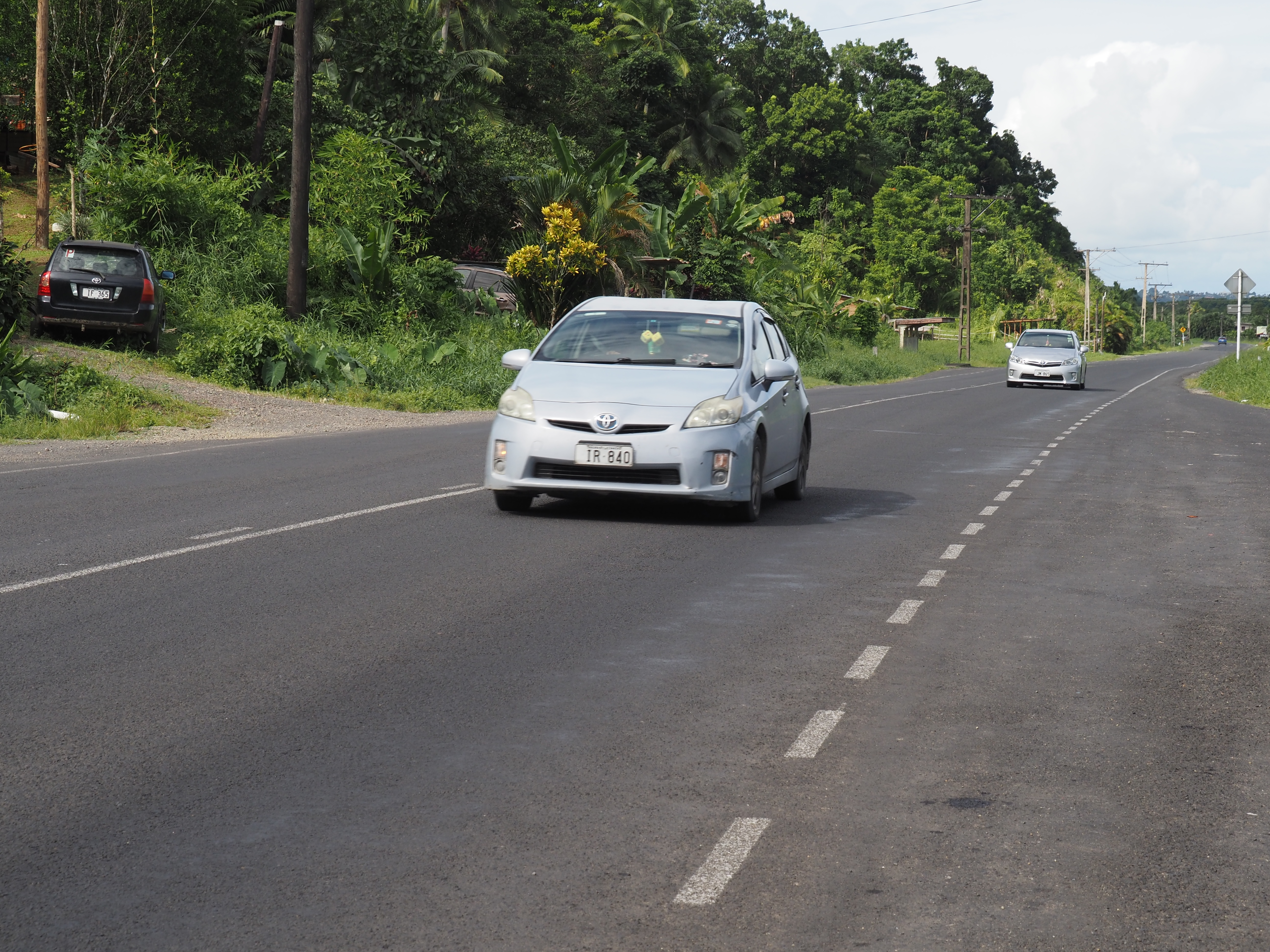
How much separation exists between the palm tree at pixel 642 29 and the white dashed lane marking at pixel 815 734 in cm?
6587

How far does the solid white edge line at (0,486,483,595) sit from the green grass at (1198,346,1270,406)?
2964 cm

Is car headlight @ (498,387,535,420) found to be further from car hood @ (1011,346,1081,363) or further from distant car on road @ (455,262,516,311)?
car hood @ (1011,346,1081,363)

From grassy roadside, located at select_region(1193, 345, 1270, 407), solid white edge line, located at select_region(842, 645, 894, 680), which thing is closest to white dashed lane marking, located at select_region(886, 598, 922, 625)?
solid white edge line, located at select_region(842, 645, 894, 680)

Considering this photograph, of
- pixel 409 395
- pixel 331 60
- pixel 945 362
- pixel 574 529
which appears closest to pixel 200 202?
pixel 409 395

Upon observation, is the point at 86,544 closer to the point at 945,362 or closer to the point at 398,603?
the point at 398,603

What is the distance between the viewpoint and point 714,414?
35.3 ft

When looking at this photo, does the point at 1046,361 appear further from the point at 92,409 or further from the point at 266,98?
the point at 92,409

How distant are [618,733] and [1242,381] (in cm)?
4372

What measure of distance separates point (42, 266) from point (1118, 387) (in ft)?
104

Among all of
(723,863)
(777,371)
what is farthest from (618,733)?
(777,371)

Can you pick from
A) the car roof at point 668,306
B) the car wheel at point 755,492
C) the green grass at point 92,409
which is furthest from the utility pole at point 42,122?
the car wheel at point 755,492

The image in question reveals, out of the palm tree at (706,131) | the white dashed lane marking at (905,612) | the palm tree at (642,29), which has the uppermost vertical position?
the palm tree at (642,29)

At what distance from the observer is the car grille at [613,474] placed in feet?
34.7

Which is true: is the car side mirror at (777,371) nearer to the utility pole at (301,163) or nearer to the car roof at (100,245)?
the car roof at (100,245)
